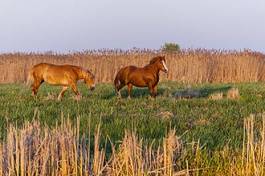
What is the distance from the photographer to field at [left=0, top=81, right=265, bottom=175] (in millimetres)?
6785

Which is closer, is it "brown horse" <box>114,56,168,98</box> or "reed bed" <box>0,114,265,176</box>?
"reed bed" <box>0,114,265,176</box>

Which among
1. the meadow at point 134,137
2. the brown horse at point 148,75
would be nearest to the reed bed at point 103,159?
the meadow at point 134,137

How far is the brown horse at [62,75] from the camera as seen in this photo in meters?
16.4

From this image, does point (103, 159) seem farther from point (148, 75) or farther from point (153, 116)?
point (148, 75)

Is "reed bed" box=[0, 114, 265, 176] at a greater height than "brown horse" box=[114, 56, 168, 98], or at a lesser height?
lesser

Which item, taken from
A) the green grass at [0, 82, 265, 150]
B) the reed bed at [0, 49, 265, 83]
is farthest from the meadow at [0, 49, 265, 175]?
the reed bed at [0, 49, 265, 83]

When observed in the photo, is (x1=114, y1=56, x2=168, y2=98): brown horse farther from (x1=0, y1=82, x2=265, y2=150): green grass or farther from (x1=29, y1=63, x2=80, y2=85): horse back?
(x1=0, y1=82, x2=265, y2=150): green grass

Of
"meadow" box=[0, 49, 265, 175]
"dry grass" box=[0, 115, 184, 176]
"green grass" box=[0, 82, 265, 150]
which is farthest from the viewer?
"green grass" box=[0, 82, 265, 150]

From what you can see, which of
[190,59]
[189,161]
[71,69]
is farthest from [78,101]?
[190,59]

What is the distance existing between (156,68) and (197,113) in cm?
521

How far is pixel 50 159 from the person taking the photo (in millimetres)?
6062

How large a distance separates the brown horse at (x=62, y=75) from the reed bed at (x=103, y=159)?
386 inches

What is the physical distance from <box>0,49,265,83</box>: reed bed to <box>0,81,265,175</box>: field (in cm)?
1313

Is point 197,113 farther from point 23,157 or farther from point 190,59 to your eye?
point 190,59
